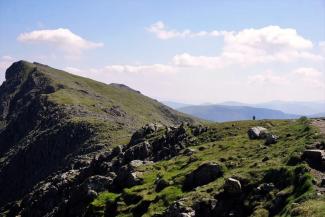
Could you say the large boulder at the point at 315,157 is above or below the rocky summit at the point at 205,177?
above

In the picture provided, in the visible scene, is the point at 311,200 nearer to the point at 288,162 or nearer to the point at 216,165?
the point at 288,162

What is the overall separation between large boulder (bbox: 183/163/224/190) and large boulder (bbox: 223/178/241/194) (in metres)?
7.50

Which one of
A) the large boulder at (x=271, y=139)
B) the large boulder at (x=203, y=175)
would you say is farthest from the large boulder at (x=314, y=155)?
the large boulder at (x=271, y=139)

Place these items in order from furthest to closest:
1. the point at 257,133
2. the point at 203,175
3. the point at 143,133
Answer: the point at 143,133 < the point at 257,133 < the point at 203,175

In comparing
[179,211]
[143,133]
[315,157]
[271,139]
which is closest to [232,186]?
[179,211]

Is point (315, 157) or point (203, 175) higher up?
point (315, 157)

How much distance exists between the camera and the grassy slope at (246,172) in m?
38.7

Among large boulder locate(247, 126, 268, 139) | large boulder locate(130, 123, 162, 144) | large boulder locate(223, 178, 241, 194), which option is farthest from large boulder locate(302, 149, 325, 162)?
large boulder locate(130, 123, 162, 144)

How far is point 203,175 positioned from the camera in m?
54.7

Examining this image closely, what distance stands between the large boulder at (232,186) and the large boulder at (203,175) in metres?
7.50

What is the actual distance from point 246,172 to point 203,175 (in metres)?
7.20

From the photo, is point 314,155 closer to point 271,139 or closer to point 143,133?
point 271,139

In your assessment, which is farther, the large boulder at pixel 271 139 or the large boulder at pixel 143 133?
the large boulder at pixel 143 133

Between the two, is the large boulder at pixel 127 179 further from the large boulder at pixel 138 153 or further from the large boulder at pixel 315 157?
the large boulder at pixel 315 157
